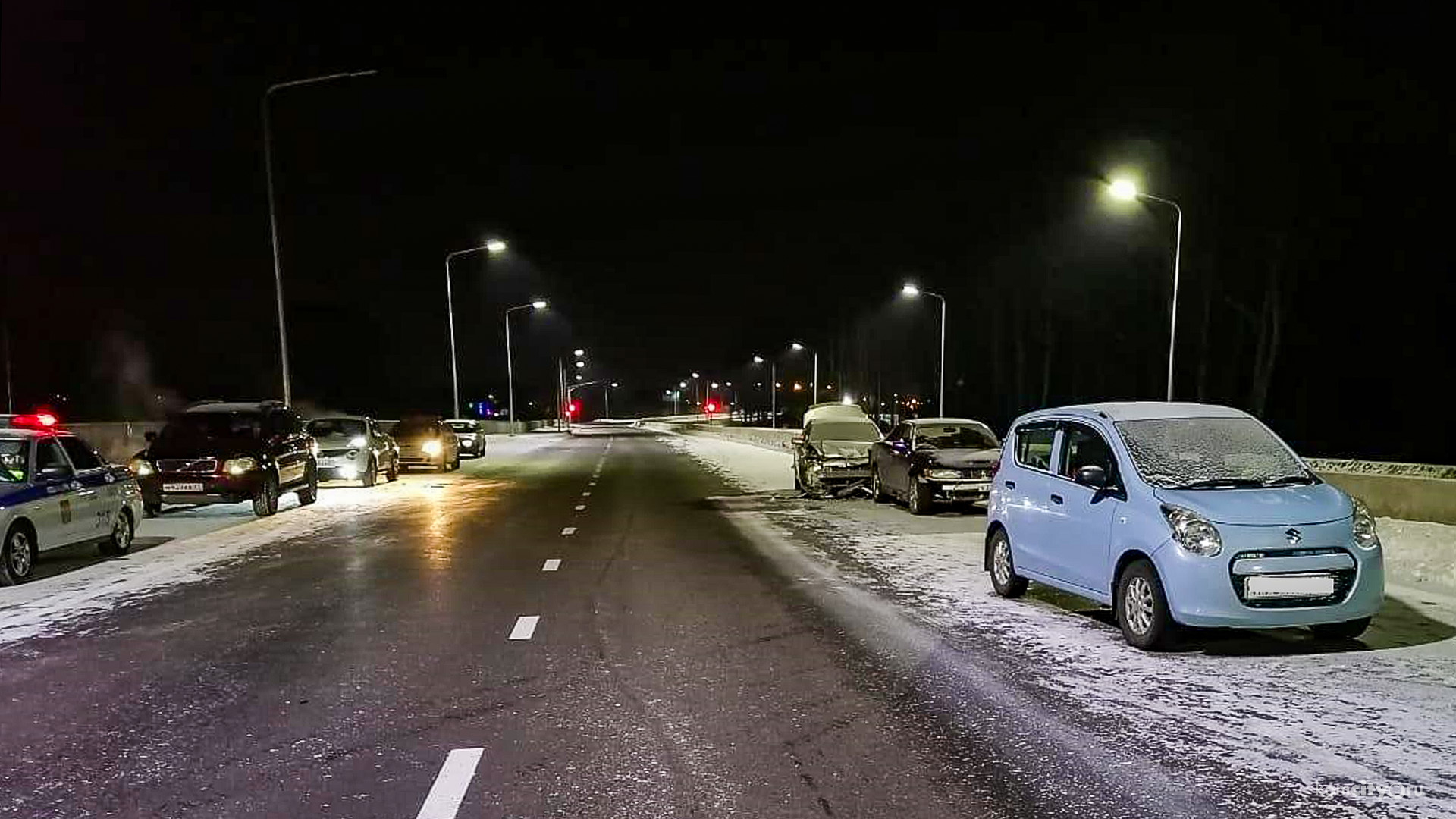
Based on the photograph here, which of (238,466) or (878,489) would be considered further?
(878,489)

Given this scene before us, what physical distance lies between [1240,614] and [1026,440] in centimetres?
287

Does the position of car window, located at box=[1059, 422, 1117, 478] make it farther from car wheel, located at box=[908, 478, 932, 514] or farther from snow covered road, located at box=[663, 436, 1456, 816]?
car wheel, located at box=[908, 478, 932, 514]

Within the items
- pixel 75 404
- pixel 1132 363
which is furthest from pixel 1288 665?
pixel 75 404

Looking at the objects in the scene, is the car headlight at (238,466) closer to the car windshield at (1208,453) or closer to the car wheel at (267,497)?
the car wheel at (267,497)

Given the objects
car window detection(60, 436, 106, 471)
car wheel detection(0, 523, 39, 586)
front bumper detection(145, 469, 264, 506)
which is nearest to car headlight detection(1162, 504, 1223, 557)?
car wheel detection(0, 523, 39, 586)

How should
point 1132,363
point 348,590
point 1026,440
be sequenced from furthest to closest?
point 1132,363 → point 348,590 → point 1026,440

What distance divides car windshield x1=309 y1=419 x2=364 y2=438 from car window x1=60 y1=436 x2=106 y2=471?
11.6 meters

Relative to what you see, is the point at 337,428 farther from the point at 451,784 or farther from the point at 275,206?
the point at 451,784

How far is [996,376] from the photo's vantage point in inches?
3041

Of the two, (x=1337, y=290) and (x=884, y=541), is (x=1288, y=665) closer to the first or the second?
(x=884, y=541)

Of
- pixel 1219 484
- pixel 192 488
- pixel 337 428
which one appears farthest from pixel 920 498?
pixel 337 428

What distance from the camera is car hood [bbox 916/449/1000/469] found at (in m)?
17.1

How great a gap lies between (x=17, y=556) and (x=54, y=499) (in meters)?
0.91

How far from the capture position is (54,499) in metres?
11.6
